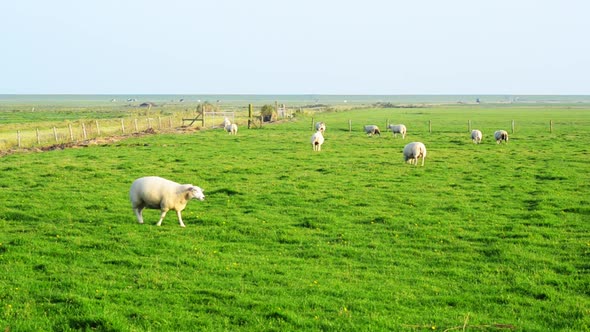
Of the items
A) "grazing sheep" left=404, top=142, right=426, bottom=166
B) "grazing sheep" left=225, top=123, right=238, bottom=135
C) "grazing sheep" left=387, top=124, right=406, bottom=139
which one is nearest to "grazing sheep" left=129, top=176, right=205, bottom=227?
"grazing sheep" left=404, top=142, right=426, bottom=166

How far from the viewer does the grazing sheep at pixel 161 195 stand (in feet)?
53.5

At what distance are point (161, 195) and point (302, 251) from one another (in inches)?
176

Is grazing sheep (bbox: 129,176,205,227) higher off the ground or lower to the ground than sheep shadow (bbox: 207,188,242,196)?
higher

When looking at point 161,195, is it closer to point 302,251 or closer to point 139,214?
point 139,214

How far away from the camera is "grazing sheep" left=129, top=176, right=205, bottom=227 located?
1630 centimetres

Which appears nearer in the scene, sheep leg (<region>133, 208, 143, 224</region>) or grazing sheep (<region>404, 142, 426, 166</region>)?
sheep leg (<region>133, 208, 143, 224</region>)

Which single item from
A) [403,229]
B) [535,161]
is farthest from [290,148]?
[403,229]

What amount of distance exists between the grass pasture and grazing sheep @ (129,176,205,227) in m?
0.58

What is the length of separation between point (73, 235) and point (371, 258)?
24.6 feet

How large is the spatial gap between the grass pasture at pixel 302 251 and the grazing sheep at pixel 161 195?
0.58 metres

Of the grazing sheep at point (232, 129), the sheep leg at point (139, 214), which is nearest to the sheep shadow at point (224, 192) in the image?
the sheep leg at point (139, 214)

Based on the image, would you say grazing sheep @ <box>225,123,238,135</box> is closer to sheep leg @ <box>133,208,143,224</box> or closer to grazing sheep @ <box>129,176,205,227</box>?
sheep leg @ <box>133,208,143,224</box>

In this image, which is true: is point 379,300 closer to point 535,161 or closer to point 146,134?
point 535,161

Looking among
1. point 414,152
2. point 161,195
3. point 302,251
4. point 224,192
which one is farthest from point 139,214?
point 414,152
